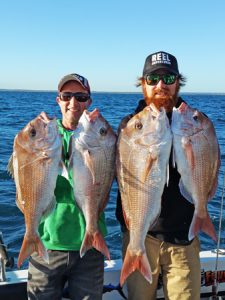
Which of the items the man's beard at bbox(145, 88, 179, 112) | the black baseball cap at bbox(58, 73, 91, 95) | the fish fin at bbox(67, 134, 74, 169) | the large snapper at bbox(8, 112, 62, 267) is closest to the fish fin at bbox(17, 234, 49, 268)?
the large snapper at bbox(8, 112, 62, 267)

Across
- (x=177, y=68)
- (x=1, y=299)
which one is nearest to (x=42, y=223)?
(x=1, y=299)

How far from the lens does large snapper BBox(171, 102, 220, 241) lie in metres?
3.65

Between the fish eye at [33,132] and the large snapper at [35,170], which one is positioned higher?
the fish eye at [33,132]

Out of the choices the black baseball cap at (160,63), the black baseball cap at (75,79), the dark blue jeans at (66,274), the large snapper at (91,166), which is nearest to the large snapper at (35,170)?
the large snapper at (91,166)

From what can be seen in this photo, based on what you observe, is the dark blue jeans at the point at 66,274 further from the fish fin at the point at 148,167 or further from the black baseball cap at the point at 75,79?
the black baseball cap at the point at 75,79

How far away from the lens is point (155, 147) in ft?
11.9

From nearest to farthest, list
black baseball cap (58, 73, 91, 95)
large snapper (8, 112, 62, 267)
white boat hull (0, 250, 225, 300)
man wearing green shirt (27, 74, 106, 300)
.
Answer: large snapper (8, 112, 62, 267) → man wearing green shirt (27, 74, 106, 300) → black baseball cap (58, 73, 91, 95) → white boat hull (0, 250, 225, 300)

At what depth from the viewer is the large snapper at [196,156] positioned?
3646 millimetres

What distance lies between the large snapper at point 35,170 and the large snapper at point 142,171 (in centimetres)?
59

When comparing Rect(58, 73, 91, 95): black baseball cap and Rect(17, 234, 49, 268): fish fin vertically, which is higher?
Rect(58, 73, 91, 95): black baseball cap

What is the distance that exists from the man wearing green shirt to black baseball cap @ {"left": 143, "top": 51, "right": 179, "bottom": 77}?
2.16ft

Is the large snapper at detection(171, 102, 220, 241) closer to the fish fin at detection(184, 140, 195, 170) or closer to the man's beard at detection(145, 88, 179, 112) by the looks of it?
the fish fin at detection(184, 140, 195, 170)

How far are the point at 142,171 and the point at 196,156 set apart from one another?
48 cm

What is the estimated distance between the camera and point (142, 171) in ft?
12.1
